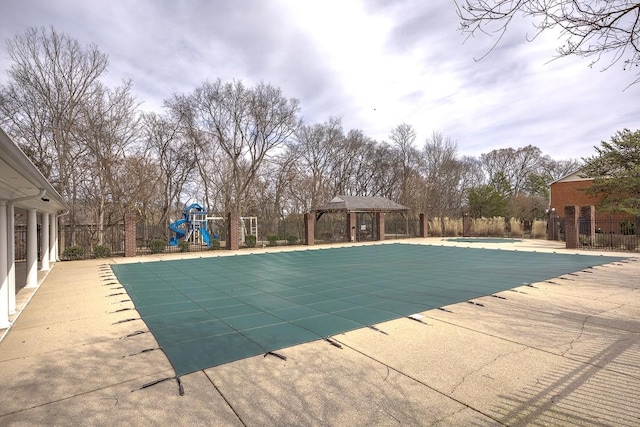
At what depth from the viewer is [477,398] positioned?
10.0ft

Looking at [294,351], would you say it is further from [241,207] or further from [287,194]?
[287,194]

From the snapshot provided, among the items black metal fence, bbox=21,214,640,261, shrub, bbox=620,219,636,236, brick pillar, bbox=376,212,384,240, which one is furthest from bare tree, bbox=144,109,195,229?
shrub, bbox=620,219,636,236

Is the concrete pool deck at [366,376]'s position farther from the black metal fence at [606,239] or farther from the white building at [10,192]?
the black metal fence at [606,239]

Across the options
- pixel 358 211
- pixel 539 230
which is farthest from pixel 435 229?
pixel 358 211

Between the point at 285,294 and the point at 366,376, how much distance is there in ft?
14.3

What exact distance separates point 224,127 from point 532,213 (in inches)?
1374

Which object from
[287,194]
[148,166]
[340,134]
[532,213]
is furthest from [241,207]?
[532,213]

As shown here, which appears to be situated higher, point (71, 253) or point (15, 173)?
point (15, 173)

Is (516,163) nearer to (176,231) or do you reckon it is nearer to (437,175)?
(437,175)

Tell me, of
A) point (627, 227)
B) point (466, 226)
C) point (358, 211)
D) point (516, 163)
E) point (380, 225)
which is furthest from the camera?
point (516, 163)

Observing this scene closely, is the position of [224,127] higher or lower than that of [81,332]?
higher

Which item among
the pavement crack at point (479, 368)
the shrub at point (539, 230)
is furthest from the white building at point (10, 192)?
the shrub at point (539, 230)

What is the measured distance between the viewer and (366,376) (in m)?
3.53

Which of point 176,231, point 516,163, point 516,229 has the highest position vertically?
point 516,163
